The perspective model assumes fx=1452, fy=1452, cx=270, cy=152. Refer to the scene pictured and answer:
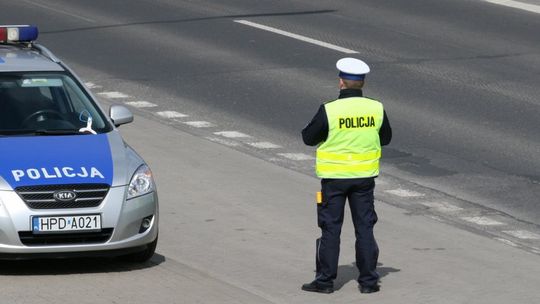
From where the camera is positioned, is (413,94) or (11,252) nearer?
(11,252)

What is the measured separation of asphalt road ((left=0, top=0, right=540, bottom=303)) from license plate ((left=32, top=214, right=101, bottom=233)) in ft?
3.35

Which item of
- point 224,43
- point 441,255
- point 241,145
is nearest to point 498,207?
point 441,255

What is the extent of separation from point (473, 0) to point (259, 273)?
16.2 m

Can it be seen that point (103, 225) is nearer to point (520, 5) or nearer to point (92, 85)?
point (92, 85)

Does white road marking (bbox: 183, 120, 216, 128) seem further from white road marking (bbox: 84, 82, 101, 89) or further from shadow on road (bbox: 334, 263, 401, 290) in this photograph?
shadow on road (bbox: 334, 263, 401, 290)

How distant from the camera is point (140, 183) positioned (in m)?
10.7

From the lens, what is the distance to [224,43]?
71.5 ft

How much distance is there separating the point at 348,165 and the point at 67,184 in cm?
200

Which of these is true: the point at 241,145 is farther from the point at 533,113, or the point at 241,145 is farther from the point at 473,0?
the point at 473,0

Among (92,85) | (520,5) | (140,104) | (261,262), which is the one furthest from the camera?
(520,5)

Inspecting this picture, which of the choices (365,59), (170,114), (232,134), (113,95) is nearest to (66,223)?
(232,134)

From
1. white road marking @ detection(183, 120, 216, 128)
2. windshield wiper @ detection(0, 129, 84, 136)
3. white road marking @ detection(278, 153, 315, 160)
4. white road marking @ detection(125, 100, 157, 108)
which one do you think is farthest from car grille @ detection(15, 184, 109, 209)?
white road marking @ detection(125, 100, 157, 108)

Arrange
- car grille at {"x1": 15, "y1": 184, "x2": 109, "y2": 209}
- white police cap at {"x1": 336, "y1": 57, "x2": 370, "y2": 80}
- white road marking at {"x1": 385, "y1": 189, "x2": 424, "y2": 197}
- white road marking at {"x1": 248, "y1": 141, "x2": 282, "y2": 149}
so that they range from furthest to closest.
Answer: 1. white road marking at {"x1": 248, "y1": 141, "x2": 282, "y2": 149}
2. white road marking at {"x1": 385, "y1": 189, "x2": 424, "y2": 197}
3. car grille at {"x1": 15, "y1": 184, "x2": 109, "y2": 209}
4. white police cap at {"x1": 336, "y1": 57, "x2": 370, "y2": 80}

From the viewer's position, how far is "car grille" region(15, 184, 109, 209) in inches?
401
